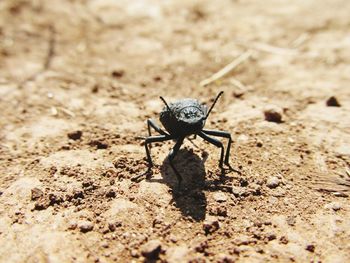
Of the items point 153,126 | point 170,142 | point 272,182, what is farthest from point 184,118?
point 272,182

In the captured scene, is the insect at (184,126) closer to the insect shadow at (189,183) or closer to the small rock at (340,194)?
the insect shadow at (189,183)

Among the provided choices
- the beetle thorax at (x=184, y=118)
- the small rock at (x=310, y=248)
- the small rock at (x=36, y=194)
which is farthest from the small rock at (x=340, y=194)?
the small rock at (x=36, y=194)

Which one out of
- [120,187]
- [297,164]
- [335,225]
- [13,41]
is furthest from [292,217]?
[13,41]

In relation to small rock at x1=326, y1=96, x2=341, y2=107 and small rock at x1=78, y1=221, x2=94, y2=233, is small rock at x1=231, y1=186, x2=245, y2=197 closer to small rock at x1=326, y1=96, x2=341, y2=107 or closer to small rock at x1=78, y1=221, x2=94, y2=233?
small rock at x1=78, y1=221, x2=94, y2=233

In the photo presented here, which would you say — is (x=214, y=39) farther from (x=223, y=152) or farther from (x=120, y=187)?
(x=120, y=187)

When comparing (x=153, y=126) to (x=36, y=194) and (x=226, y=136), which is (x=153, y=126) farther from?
(x=36, y=194)
